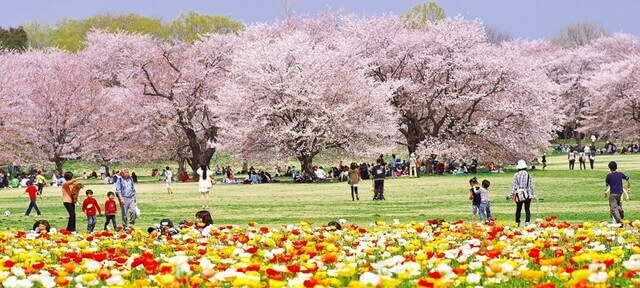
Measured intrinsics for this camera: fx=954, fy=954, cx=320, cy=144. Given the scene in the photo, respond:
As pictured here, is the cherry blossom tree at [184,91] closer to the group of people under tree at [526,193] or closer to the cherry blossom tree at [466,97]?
the cherry blossom tree at [466,97]

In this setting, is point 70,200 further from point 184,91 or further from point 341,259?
point 184,91

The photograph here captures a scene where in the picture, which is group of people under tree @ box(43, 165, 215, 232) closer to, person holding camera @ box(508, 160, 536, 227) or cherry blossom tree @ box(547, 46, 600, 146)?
person holding camera @ box(508, 160, 536, 227)

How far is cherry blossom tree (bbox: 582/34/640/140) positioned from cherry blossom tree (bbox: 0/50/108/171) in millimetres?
43426

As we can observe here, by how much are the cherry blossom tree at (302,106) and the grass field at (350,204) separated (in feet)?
33.2

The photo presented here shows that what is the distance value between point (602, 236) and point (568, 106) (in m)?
85.8

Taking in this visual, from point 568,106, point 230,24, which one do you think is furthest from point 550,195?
point 230,24

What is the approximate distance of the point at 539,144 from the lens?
58688mm

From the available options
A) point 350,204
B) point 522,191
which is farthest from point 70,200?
point 350,204

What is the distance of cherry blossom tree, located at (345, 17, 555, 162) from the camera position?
5806 centimetres

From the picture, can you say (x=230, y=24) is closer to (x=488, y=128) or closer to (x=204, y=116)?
(x=204, y=116)

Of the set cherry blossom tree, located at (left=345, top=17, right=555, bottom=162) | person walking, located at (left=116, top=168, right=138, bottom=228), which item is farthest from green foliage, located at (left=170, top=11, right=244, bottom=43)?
person walking, located at (left=116, top=168, right=138, bottom=228)

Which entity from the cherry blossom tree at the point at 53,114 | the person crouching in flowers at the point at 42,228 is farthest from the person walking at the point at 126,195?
the cherry blossom tree at the point at 53,114

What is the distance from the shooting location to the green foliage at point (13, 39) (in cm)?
9400

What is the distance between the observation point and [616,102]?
8125 cm
